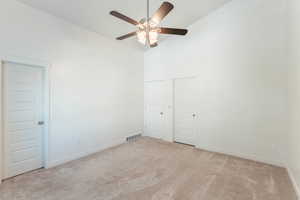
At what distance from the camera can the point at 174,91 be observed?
4.86 metres

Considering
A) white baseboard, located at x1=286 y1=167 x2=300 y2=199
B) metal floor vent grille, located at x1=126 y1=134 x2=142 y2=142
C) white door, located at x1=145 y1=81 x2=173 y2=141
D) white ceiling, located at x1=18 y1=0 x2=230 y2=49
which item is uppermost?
white ceiling, located at x1=18 y1=0 x2=230 y2=49

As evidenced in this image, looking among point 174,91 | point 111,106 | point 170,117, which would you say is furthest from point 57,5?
point 170,117

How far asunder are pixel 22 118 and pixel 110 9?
2.78 m

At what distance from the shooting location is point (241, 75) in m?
3.58

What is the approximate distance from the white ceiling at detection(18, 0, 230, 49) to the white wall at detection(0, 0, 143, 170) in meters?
0.20

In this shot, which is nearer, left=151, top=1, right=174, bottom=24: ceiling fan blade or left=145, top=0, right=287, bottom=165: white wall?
left=151, top=1, right=174, bottom=24: ceiling fan blade

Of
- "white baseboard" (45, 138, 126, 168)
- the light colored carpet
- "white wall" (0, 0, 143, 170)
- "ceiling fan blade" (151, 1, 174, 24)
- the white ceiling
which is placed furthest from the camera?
"white baseboard" (45, 138, 126, 168)

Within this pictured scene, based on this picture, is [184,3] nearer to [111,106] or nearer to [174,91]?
[174,91]

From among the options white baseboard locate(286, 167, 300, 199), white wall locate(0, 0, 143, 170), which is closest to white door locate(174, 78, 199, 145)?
white wall locate(0, 0, 143, 170)

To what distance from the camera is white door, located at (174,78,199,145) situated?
4.41 meters

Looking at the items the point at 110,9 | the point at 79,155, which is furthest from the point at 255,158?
the point at 110,9

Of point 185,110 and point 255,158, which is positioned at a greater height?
point 185,110

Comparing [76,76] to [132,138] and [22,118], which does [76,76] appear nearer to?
[22,118]

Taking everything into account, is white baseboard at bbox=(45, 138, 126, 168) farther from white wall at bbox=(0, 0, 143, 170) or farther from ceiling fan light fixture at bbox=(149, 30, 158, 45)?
ceiling fan light fixture at bbox=(149, 30, 158, 45)
